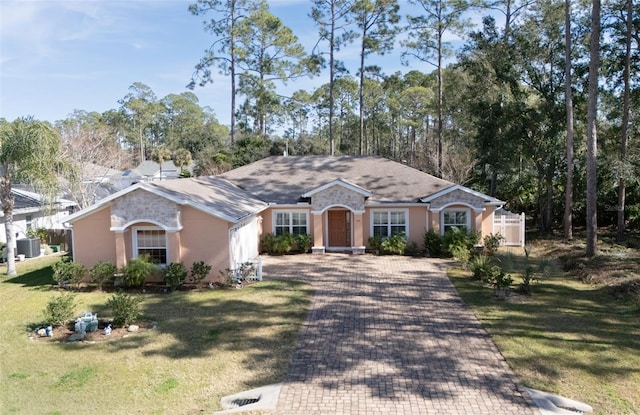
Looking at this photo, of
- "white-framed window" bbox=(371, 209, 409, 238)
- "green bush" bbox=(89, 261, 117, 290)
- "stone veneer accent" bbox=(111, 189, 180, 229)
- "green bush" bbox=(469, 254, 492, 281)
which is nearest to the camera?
"green bush" bbox=(89, 261, 117, 290)

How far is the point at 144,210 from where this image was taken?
56.0 ft

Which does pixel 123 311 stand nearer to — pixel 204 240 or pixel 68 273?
pixel 204 240

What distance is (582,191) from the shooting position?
28.1m

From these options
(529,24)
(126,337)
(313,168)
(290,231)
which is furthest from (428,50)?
(126,337)

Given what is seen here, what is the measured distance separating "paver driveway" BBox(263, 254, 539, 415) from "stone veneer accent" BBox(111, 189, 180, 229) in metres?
6.02

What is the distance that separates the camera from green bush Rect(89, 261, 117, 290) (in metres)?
16.6

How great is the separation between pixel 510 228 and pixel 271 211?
40.7 feet

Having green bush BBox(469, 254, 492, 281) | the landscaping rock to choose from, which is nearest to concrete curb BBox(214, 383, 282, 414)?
the landscaping rock

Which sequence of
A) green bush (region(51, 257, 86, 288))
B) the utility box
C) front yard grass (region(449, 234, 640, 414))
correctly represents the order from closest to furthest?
front yard grass (region(449, 234, 640, 414))
green bush (region(51, 257, 86, 288))
the utility box

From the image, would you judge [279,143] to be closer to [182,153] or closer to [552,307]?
[182,153]

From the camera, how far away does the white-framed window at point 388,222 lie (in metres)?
23.5

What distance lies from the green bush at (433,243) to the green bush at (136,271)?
12684mm

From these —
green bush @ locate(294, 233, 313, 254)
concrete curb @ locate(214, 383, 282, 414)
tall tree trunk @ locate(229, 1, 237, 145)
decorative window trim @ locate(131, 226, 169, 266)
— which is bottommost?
concrete curb @ locate(214, 383, 282, 414)

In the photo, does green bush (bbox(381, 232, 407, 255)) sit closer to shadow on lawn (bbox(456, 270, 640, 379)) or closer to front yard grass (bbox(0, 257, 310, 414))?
shadow on lawn (bbox(456, 270, 640, 379))
